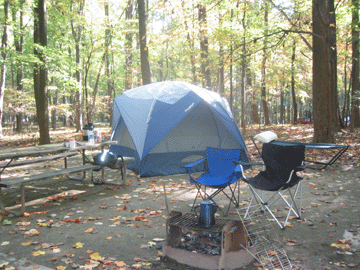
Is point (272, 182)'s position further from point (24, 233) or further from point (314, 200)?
point (24, 233)

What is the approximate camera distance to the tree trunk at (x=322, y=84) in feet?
25.1

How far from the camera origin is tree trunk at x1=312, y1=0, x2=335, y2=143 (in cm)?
765

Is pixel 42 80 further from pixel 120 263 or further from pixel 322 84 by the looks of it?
pixel 120 263

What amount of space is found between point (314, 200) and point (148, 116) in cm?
369

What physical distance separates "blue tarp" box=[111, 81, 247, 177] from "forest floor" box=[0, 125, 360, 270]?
0.83 m

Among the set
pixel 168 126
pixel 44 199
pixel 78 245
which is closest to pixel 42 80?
pixel 168 126

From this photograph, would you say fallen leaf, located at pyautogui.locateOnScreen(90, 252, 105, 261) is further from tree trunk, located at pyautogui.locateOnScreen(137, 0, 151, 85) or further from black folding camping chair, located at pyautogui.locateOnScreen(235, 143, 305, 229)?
tree trunk, located at pyautogui.locateOnScreen(137, 0, 151, 85)

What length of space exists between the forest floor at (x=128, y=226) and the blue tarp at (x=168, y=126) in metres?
0.83

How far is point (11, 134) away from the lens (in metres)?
16.3

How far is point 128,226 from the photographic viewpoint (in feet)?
12.2

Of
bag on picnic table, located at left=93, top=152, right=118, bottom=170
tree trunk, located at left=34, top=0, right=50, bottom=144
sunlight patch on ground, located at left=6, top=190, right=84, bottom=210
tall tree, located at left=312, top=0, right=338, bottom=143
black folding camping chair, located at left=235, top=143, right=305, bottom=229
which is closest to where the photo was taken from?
black folding camping chair, located at left=235, top=143, right=305, bottom=229

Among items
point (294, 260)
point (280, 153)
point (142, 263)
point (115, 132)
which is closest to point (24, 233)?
point (142, 263)

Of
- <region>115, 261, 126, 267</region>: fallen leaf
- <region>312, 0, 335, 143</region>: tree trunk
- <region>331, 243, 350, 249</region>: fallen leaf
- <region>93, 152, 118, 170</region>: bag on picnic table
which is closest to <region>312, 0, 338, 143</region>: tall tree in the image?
<region>312, 0, 335, 143</region>: tree trunk

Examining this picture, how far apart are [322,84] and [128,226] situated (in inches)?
252
